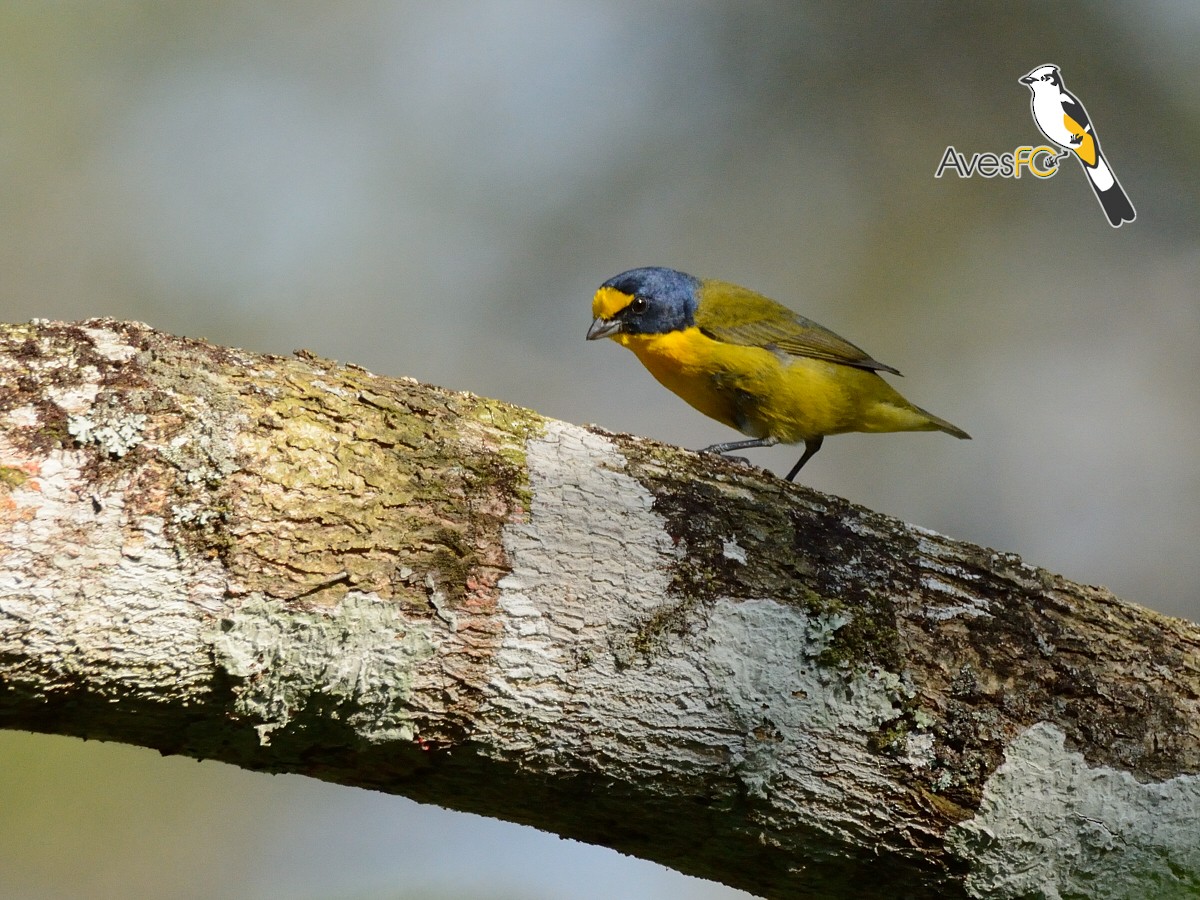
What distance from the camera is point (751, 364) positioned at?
197 inches

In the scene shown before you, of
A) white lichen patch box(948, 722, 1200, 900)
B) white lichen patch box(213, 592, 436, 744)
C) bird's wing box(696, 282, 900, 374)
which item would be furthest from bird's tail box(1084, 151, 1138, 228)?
white lichen patch box(213, 592, 436, 744)

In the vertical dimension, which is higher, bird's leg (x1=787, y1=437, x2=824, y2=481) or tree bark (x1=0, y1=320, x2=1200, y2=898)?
bird's leg (x1=787, y1=437, x2=824, y2=481)

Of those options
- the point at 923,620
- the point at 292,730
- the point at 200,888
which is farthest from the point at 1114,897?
the point at 200,888

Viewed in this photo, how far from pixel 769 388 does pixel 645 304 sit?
0.81 meters

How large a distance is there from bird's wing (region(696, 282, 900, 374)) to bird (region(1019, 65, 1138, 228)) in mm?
3462

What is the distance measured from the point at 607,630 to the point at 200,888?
268 inches

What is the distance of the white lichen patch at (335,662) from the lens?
1.81 m

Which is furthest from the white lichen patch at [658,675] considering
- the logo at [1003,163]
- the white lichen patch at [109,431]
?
the logo at [1003,163]

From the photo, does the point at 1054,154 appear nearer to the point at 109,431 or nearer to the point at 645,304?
the point at 645,304

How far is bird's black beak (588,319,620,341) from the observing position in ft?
17.8

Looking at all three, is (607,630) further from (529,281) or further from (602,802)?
(529,281)

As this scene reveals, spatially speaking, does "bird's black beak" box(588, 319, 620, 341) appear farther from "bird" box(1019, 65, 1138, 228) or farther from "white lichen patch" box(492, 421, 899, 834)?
"bird" box(1019, 65, 1138, 228)

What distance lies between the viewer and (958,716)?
6.93 feet

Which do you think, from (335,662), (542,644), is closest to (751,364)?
(542,644)
